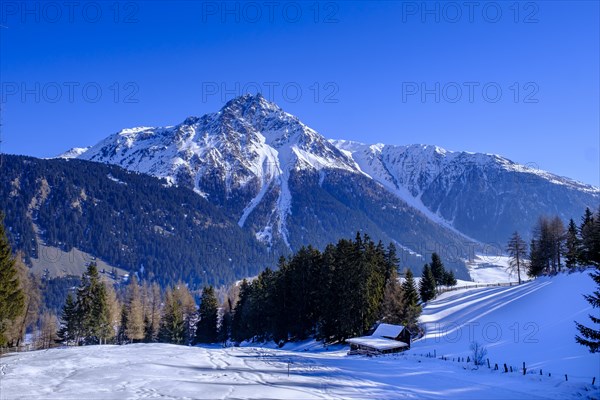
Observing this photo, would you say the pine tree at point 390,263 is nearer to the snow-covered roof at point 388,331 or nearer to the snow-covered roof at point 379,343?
the snow-covered roof at point 388,331

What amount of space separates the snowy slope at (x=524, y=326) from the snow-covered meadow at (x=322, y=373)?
167 millimetres

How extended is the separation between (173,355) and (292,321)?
108 ft

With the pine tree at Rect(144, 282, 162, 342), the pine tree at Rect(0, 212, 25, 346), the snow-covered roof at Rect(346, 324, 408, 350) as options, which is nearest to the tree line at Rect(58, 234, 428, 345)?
the pine tree at Rect(144, 282, 162, 342)

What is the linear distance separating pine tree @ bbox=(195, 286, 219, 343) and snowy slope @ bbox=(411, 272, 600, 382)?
41.8 metres

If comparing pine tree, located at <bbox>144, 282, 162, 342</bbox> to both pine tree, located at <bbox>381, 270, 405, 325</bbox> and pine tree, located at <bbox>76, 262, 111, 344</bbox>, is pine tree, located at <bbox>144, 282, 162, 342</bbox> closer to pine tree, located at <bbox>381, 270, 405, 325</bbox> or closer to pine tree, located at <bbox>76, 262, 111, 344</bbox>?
pine tree, located at <bbox>76, 262, 111, 344</bbox>

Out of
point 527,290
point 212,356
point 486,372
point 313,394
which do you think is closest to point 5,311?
point 212,356

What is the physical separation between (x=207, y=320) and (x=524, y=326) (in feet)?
195

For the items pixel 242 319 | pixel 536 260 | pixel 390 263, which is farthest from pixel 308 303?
pixel 536 260

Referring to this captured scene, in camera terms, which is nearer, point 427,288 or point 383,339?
point 383,339

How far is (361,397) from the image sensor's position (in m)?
24.3

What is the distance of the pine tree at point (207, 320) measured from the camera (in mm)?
92812

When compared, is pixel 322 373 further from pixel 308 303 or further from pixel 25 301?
pixel 25 301

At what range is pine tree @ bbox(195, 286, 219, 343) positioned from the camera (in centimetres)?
9281

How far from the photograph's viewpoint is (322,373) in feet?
108
